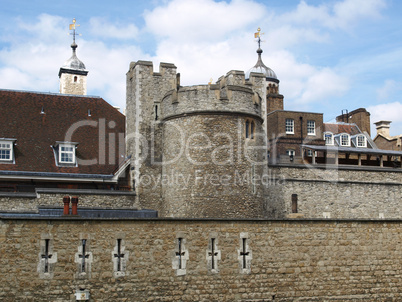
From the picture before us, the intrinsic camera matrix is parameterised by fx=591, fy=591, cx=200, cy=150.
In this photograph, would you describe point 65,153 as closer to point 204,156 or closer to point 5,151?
point 5,151

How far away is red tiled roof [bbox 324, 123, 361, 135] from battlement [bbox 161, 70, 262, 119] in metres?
22.3

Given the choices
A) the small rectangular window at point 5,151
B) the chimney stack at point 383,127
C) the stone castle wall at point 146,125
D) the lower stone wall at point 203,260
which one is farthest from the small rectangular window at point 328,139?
the small rectangular window at point 5,151

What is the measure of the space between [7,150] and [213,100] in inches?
385

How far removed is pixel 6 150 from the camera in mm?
26938

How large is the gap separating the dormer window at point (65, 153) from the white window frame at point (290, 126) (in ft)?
63.8

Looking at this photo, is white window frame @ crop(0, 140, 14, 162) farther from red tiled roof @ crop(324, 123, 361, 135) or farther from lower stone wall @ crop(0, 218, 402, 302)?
red tiled roof @ crop(324, 123, 361, 135)

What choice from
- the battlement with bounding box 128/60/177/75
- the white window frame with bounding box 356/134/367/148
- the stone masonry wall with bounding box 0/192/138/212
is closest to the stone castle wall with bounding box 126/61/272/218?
the stone masonry wall with bounding box 0/192/138/212

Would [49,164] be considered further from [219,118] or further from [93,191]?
[219,118]

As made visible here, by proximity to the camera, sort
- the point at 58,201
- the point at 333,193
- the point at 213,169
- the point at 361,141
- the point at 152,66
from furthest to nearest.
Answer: the point at 361,141, the point at 333,193, the point at 152,66, the point at 58,201, the point at 213,169

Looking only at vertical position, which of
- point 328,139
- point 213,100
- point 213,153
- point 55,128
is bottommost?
point 213,153

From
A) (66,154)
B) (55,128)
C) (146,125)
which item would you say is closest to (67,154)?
(66,154)

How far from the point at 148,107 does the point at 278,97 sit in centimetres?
2065

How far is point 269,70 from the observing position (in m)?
59.1

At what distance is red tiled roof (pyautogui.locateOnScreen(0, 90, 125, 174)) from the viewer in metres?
27.4
